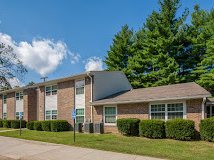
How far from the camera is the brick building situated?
38.1ft

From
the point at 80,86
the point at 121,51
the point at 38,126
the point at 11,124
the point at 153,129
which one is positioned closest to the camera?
the point at 153,129

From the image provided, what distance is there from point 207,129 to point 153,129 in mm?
2992

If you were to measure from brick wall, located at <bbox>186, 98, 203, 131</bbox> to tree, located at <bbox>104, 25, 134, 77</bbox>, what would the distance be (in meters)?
21.1

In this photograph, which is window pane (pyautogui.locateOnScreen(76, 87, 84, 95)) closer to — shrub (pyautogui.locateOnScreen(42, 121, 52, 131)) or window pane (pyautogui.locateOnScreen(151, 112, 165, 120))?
shrub (pyautogui.locateOnScreen(42, 121, 52, 131))

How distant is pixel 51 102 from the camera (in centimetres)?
2028

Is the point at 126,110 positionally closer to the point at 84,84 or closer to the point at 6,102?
the point at 84,84

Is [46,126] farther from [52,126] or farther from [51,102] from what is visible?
[51,102]

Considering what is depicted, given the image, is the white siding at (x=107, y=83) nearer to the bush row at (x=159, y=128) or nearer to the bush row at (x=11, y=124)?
the bush row at (x=159, y=128)

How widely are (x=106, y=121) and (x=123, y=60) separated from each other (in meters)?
19.4

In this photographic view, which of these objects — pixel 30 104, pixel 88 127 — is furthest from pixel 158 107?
pixel 30 104

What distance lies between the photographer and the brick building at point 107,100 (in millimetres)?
11609

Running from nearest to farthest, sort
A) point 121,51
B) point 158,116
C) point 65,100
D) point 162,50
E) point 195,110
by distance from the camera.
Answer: point 195,110, point 158,116, point 65,100, point 162,50, point 121,51

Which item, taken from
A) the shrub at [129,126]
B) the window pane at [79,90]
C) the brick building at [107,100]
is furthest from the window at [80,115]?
the shrub at [129,126]

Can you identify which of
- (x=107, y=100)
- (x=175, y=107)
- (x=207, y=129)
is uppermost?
(x=107, y=100)
